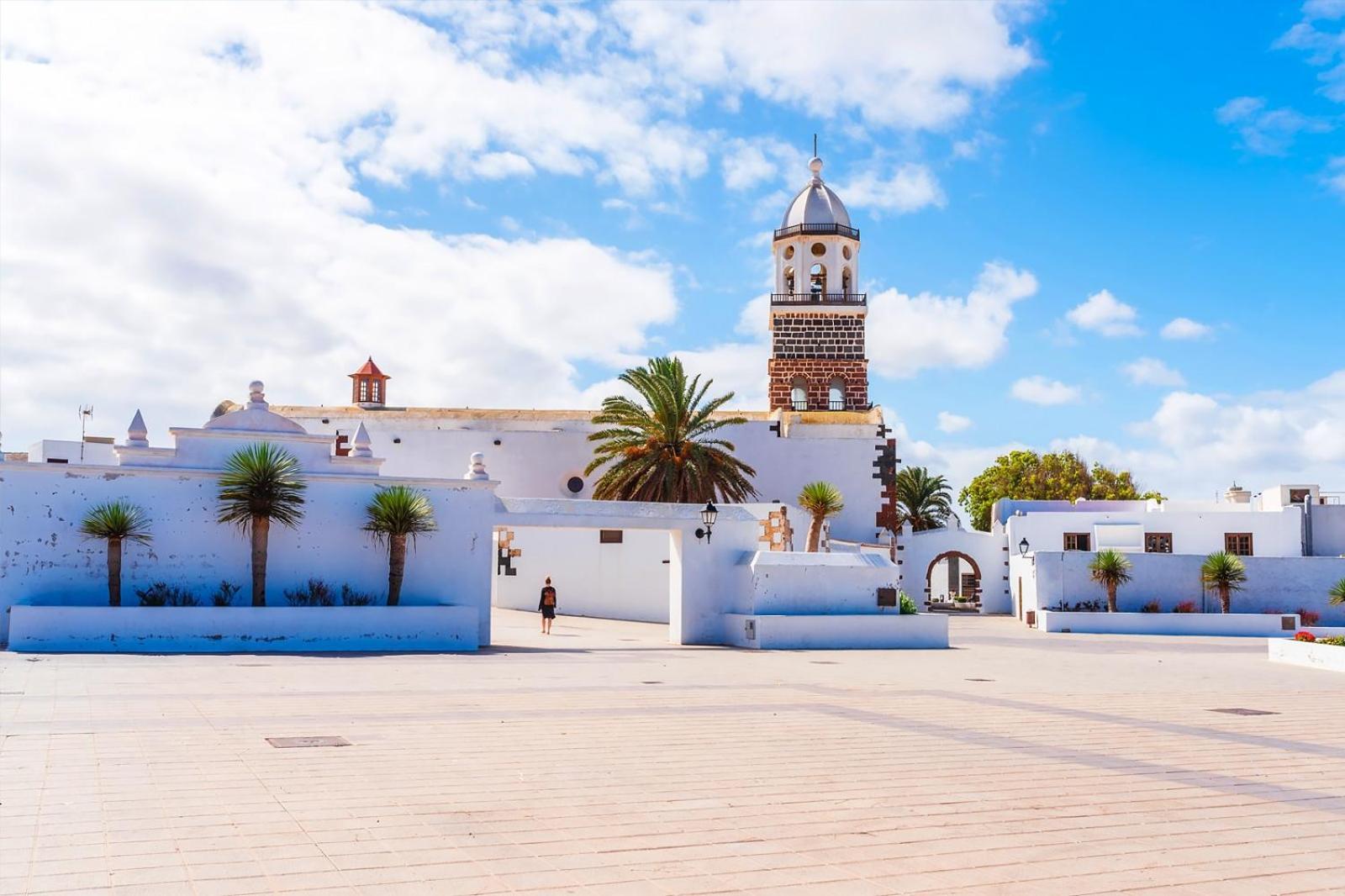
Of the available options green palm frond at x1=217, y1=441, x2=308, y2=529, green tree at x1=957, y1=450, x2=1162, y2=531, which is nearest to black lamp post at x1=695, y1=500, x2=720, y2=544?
green palm frond at x1=217, y1=441, x2=308, y2=529

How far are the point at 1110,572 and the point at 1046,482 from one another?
29.6 meters

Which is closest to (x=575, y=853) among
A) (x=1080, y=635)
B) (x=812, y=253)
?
(x=1080, y=635)

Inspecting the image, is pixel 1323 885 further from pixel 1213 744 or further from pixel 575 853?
pixel 1213 744

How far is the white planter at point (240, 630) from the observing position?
1677 centimetres

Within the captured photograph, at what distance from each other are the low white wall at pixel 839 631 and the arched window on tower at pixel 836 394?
21375 mm

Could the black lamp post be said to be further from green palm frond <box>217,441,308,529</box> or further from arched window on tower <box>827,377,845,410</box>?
arched window on tower <box>827,377,845,410</box>

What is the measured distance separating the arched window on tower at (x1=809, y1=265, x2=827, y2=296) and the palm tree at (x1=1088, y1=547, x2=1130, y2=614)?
15.0m

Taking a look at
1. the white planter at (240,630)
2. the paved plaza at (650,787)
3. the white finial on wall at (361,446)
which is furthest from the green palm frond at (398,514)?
the paved plaza at (650,787)

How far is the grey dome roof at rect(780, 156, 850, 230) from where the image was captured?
42.1m

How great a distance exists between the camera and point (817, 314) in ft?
140

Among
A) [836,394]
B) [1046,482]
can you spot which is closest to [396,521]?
[836,394]

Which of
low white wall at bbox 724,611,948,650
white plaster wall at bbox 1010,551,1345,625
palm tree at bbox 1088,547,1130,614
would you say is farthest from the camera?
white plaster wall at bbox 1010,551,1345,625

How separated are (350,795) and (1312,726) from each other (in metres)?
8.82

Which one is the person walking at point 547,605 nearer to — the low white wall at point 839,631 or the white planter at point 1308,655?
the low white wall at point 839,631
